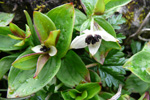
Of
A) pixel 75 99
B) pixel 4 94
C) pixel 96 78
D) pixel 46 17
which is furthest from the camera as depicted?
pixel 4 94

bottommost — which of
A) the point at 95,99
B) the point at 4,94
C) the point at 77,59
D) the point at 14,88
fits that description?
the point at 4,94

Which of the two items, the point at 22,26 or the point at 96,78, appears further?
the point at 22,26

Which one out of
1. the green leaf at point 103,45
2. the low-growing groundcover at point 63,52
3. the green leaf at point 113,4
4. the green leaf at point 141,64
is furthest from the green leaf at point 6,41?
the green leaf at point 141,64

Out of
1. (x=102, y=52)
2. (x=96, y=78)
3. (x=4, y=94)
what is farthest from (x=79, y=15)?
(x=4, y=94)

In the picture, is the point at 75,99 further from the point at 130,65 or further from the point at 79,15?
the point at 79,15

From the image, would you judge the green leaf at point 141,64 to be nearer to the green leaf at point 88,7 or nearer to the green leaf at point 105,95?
the green leaf at point 105,95

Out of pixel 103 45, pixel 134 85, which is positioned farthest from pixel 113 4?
pixel 134 85
